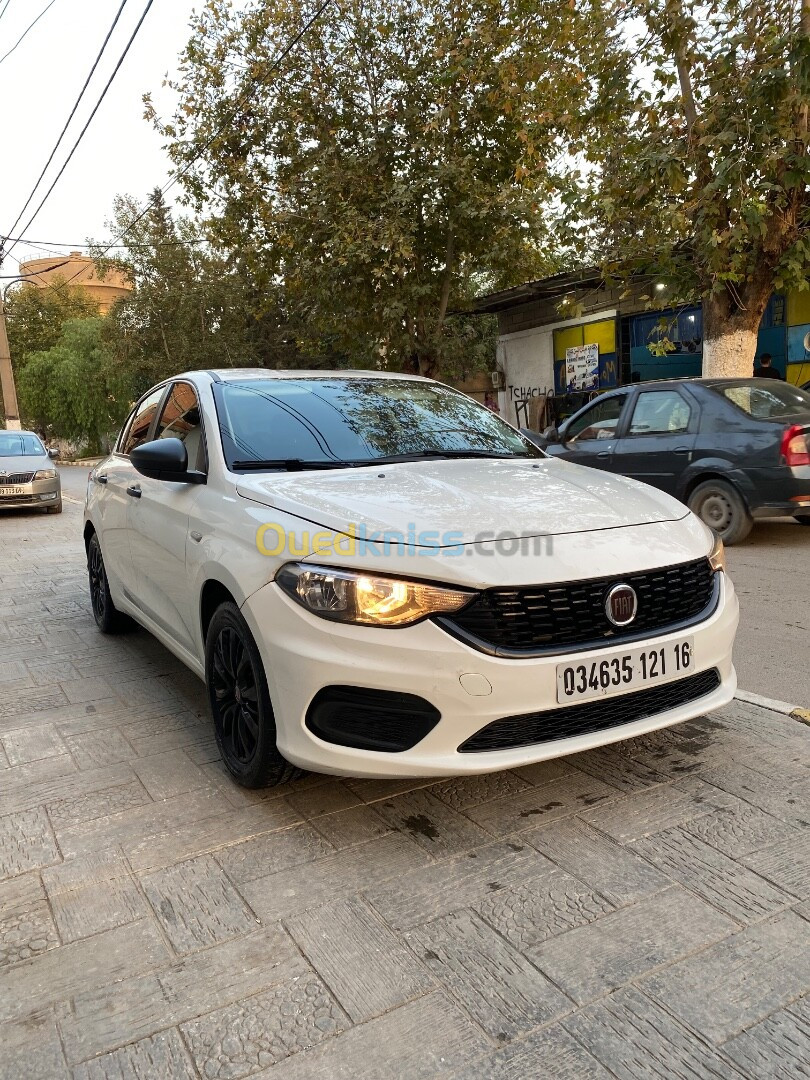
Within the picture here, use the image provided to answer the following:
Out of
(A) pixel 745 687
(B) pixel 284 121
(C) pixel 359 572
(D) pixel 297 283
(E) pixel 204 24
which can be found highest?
(E) pixel 204 24

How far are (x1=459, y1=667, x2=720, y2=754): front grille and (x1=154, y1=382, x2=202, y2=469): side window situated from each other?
1.84 m

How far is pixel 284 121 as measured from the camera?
15102 millimetres

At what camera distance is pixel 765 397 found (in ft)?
24.8

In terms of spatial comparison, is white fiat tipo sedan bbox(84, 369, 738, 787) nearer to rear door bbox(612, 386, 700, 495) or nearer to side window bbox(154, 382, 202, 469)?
side window bbox(154, 382, 202, 469)

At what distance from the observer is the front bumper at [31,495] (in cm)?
1338

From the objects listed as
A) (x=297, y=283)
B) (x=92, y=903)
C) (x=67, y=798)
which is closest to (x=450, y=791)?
(x=92, y=903)

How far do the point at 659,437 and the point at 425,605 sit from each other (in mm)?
6141

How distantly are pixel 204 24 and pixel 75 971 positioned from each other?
16703 millimetres

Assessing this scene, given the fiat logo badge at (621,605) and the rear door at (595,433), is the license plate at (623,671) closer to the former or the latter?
the fiat logo badge at (621,605)

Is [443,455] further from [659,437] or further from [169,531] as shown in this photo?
[659,437]

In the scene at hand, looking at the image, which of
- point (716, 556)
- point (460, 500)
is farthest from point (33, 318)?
point (716, 556)

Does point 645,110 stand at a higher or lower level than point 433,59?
lower

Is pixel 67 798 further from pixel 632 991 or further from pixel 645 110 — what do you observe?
pixel 645 110

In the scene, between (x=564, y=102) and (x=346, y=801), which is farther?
(x=564, y=102)
